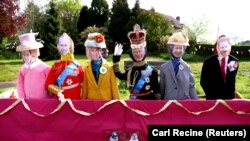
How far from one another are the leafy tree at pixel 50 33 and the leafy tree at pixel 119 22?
6.80 meters

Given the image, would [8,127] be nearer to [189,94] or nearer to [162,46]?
[189,94]

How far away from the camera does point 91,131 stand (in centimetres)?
526

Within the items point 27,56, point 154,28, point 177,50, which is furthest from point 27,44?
point 154,28

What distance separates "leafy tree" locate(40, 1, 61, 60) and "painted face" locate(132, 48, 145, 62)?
2919 centimetres

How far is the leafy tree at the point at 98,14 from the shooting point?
156 ft

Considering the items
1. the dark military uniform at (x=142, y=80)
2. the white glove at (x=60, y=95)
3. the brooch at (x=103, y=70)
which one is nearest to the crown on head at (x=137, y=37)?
the dark military uniform at (x=142, y=80)

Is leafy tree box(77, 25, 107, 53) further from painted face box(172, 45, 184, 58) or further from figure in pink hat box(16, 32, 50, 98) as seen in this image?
painted face box(172, 45, 184, 58)

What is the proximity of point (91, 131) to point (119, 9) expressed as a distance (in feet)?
130

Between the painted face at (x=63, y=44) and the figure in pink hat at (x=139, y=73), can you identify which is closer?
the figure in pink hat at (x=139, y=73)

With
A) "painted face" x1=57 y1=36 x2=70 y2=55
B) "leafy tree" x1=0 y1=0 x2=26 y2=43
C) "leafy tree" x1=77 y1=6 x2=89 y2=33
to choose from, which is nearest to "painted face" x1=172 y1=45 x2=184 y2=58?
"painted face" x1=57 y1=36 x2=70 y2=55

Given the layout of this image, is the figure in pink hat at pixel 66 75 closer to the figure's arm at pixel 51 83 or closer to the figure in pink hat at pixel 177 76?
the figure's arm at pixel 51 83

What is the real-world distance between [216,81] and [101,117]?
163 cm
